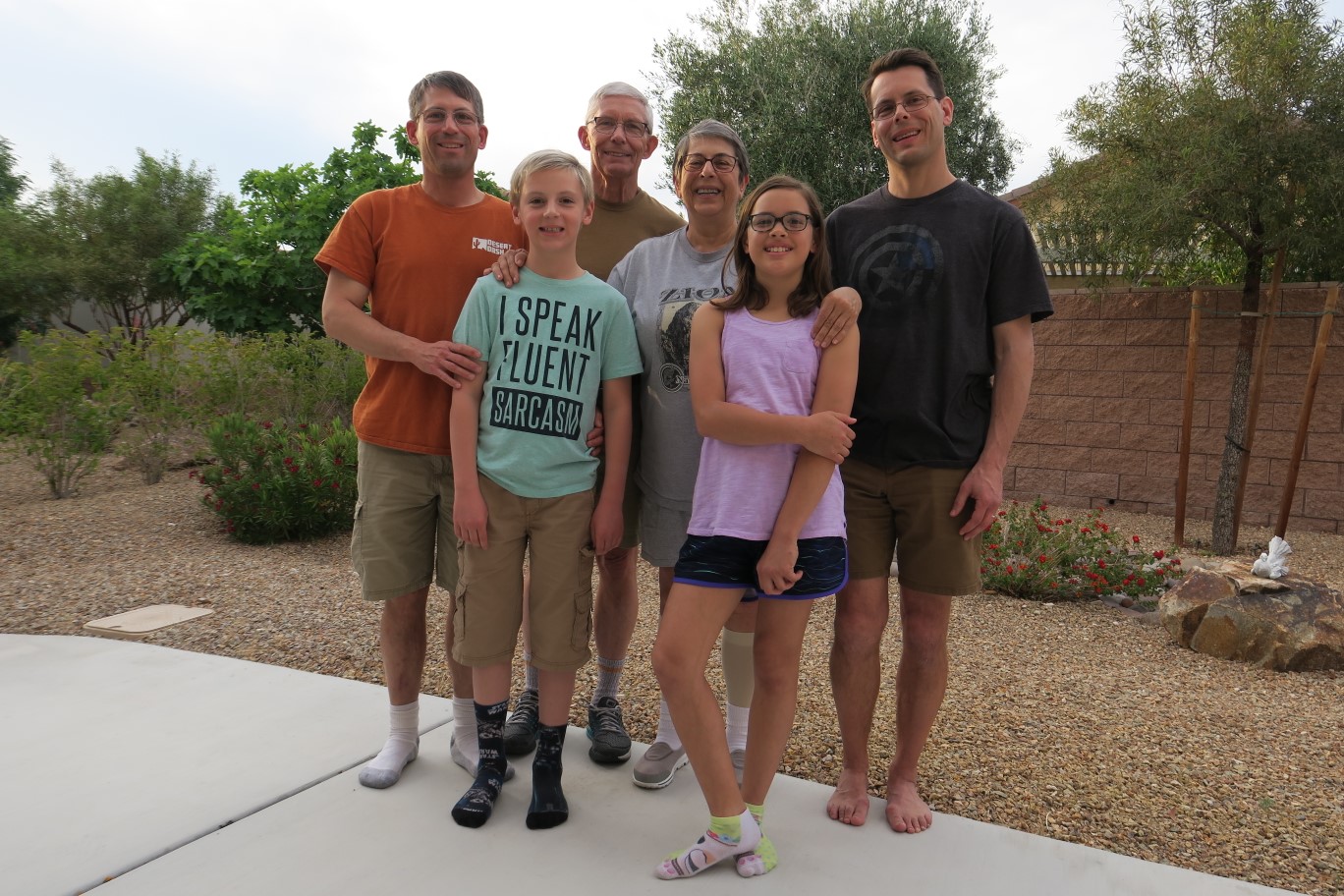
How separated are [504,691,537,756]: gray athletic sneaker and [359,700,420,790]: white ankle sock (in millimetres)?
278

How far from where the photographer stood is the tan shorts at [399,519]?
2.64m

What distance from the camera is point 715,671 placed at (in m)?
3.82

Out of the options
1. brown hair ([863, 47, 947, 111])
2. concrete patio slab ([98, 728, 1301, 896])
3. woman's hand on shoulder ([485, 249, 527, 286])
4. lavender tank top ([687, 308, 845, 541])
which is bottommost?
concrete patio slab ([98, 728, 1301, 896])

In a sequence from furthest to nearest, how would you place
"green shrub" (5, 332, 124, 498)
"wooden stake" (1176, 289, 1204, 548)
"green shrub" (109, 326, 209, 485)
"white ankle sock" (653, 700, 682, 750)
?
"green shrub" (109, 326, 209, 485) → "green shrub" (5, 332, 124, 498) → "wooden stake" (1176, 289, 1204, 548) → "white ankle sock" (653, 700, 682, 750)

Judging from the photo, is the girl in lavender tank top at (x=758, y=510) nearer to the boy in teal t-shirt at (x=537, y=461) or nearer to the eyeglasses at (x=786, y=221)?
the eyeglasses at (x=786, y=221)

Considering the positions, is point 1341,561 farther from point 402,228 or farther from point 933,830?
point 402,228

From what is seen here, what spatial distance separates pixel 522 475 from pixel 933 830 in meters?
1.45

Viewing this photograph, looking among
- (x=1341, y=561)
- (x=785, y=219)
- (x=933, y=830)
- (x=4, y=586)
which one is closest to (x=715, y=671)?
(x=933, y=830)

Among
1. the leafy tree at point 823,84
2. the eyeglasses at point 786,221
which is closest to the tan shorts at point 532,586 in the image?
the eyeglasses at point 786,221

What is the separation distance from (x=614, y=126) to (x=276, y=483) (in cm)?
427

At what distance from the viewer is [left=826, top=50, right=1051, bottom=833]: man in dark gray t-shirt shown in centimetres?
240

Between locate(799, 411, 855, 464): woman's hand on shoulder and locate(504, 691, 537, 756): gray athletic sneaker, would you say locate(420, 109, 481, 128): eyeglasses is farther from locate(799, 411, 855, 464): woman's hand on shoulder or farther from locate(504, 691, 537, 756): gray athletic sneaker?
locate(504, 691, 537, 756): gray athletic sneaker

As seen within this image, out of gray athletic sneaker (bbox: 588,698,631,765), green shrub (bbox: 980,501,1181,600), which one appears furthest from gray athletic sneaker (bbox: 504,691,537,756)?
green shrub (bbox: 980,501,1181,600)

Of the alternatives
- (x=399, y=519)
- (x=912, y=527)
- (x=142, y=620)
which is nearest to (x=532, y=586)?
(x=399, y=519)
